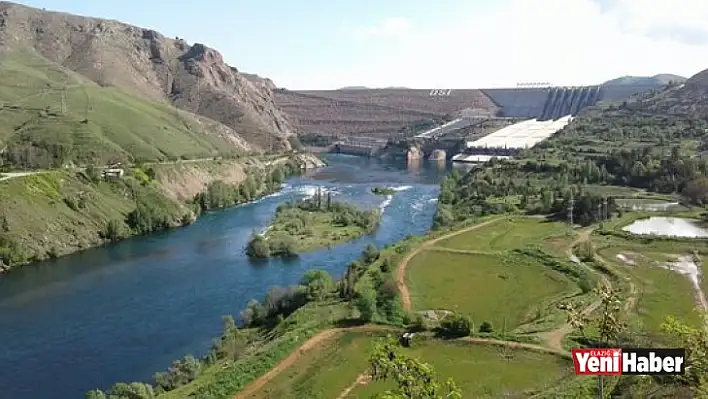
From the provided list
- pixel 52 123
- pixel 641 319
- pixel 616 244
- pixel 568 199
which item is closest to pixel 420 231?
pixel 568 199

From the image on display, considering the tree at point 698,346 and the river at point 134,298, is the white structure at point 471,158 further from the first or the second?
the tree at point 698,346

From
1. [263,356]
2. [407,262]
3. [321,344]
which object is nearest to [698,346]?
[263,356]

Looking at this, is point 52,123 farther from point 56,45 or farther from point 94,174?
point 56,45

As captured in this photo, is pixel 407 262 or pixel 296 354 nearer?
pixel 296 354

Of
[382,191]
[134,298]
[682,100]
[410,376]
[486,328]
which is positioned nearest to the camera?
[410,376]

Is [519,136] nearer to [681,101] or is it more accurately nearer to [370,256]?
[681,101]

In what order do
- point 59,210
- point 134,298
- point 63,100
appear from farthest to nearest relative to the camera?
point 63,100 → point 59,210 → point 134,298

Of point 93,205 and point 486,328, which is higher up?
point 93,205

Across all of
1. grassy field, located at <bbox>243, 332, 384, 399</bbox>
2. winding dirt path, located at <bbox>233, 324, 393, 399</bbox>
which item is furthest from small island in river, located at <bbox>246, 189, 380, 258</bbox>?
grassy field, located at <bbox>243, 332, 384, 399</bbox>
